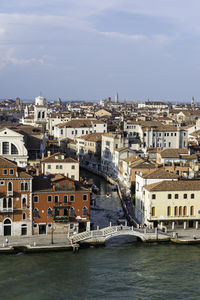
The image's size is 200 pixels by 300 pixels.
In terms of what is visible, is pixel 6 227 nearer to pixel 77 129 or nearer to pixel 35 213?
pixel 35 213

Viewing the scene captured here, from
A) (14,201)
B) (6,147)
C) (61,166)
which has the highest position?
(6,147)


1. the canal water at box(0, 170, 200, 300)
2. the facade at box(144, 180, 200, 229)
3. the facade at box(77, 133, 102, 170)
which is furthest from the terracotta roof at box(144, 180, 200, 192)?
the facade at box(77, 133, 102, 170)

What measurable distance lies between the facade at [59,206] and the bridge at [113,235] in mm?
895

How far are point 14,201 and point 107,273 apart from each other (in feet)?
23.6

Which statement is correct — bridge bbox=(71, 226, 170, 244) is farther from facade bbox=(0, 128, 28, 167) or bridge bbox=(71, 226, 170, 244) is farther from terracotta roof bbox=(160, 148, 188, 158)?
facade bbox=(0, 128, 28, 167)

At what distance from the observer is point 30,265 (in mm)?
25594

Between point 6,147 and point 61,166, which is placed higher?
point 6,147

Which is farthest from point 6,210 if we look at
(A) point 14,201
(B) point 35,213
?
(B) point 35,213

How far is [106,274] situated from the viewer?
24.6 metres

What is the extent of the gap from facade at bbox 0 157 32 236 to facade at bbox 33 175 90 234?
0.46 meters

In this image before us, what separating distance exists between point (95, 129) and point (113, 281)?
51506 millimetres

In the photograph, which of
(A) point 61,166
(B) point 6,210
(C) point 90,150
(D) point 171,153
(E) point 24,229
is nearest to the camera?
(B) point 6,210

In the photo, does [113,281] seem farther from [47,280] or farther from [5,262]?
[5,262]

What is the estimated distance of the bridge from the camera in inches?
1125
